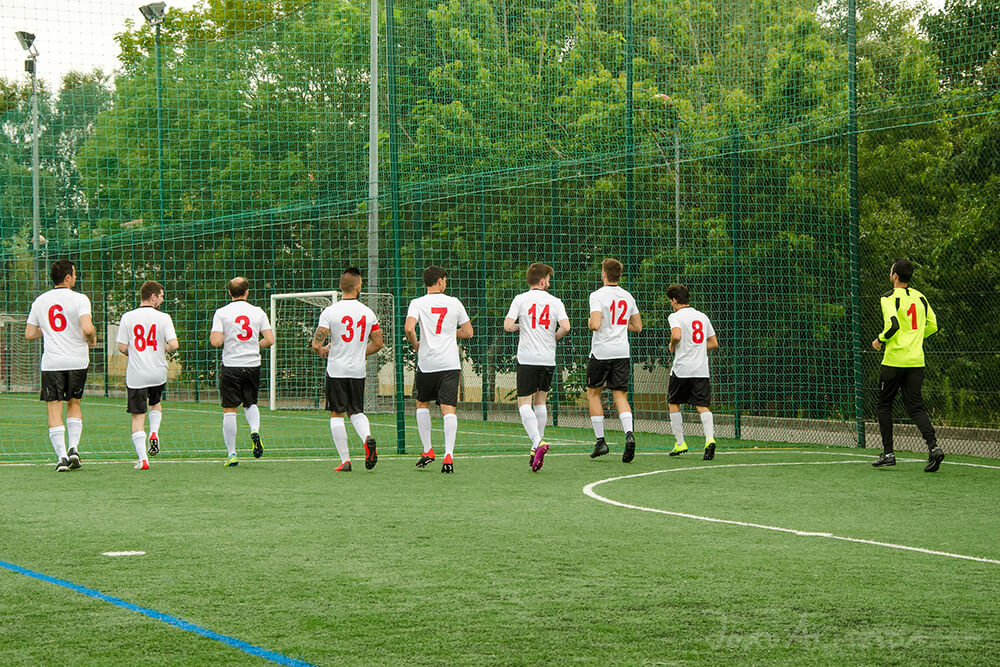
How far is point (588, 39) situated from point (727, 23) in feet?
7.63

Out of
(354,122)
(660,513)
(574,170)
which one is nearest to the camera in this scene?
(660,513)

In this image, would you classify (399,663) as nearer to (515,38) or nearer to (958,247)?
(958,247)

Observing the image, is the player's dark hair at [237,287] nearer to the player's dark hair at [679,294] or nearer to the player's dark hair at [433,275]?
the player's dark hair at [433,275]

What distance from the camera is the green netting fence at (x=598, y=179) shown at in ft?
45.6

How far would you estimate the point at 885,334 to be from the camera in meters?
11.0

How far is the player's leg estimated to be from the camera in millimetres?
11117

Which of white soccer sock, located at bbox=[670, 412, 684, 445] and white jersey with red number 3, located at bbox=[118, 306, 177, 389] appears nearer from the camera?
white jersey with red number 3, located at bbox=[118, 306, 177, 389]

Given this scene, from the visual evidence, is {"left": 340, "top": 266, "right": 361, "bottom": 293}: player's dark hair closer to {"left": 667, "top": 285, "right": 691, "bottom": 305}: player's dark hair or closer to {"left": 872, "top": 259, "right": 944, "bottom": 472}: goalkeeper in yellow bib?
{"left": 667, "top": 285, "right": 691, "bottom": 305}: player's dark hair

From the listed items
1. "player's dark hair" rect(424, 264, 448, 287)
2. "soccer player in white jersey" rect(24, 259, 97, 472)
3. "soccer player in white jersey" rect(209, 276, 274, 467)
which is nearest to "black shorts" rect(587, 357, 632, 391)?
"player's dark hair" rect(424, 264, 448, 287)

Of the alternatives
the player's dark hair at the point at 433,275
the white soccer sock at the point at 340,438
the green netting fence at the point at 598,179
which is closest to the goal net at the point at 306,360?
the green netting fence at the point at 598,179

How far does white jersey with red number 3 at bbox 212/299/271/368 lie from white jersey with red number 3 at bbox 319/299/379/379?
1.25 metres

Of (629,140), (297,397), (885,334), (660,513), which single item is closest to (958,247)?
(885,334)

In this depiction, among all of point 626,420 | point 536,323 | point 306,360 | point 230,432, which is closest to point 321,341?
point 230,432

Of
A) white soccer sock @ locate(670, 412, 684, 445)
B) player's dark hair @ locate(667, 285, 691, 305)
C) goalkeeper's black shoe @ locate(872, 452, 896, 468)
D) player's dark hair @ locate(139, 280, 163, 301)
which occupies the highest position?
player's dark hair @ locate(139, 280, 163, 301)
